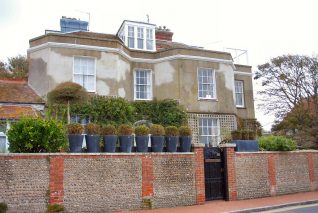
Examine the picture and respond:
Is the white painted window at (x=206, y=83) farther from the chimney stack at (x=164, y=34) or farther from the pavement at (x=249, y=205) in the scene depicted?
the pavement at (x=249, y=205)

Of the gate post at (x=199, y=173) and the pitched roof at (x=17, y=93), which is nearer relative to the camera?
the gate post at (x=199, y=173)

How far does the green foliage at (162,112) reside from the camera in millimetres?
21531

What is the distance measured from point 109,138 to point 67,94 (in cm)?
442

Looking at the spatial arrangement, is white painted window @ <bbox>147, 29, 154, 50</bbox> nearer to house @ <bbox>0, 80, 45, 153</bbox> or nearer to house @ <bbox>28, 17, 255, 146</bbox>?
house @ <bbox>28, 17, 255, 146</bbox>

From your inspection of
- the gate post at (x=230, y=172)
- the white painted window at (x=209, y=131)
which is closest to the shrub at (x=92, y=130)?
the gate post at (x=230, y=172)

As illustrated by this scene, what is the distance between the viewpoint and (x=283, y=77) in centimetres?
3156

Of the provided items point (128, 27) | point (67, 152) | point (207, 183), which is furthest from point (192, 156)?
point (128, 27)

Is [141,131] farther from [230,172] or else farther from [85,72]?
[85,72]

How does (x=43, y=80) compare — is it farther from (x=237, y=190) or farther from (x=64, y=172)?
(x=237, y=190)

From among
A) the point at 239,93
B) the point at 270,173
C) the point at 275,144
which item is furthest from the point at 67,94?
the point at 239,93

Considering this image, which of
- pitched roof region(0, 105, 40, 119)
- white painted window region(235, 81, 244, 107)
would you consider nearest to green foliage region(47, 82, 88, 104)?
pitched roof region(0, 105, 40, 119)

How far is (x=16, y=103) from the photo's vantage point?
1811cm

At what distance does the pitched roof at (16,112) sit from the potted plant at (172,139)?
6.51 meters

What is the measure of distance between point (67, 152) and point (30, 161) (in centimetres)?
140
